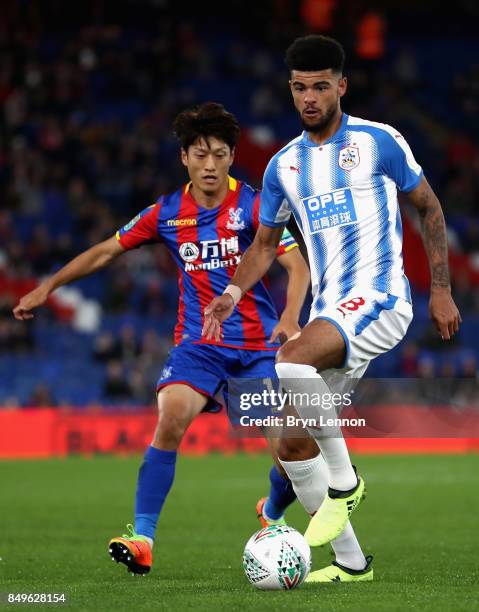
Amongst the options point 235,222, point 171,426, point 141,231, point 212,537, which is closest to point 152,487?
point 171,426

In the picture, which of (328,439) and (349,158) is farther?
(349,158)

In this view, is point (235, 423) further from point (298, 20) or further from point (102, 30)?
point (298, 20)

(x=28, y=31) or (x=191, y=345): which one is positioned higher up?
(x=28, y=31)

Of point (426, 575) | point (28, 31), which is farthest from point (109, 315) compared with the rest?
point (426, 575)

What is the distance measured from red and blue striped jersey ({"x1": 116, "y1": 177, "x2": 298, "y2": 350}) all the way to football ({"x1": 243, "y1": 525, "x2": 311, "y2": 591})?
1843 mm

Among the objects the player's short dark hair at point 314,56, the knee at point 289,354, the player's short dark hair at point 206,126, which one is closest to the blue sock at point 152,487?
the knee at point 289,354

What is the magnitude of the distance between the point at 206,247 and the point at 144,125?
63.0 ft

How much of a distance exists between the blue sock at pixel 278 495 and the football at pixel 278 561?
187 centimetres

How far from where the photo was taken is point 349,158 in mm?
6438

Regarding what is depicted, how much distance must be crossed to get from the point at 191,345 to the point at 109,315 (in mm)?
15569

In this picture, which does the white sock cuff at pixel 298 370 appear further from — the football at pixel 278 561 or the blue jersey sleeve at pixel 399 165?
the blue jersey sleeve at pixel 399 165

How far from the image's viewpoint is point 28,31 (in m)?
28.8

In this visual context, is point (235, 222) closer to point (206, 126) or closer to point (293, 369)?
point (206, 126)

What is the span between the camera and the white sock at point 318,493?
6617 mm
